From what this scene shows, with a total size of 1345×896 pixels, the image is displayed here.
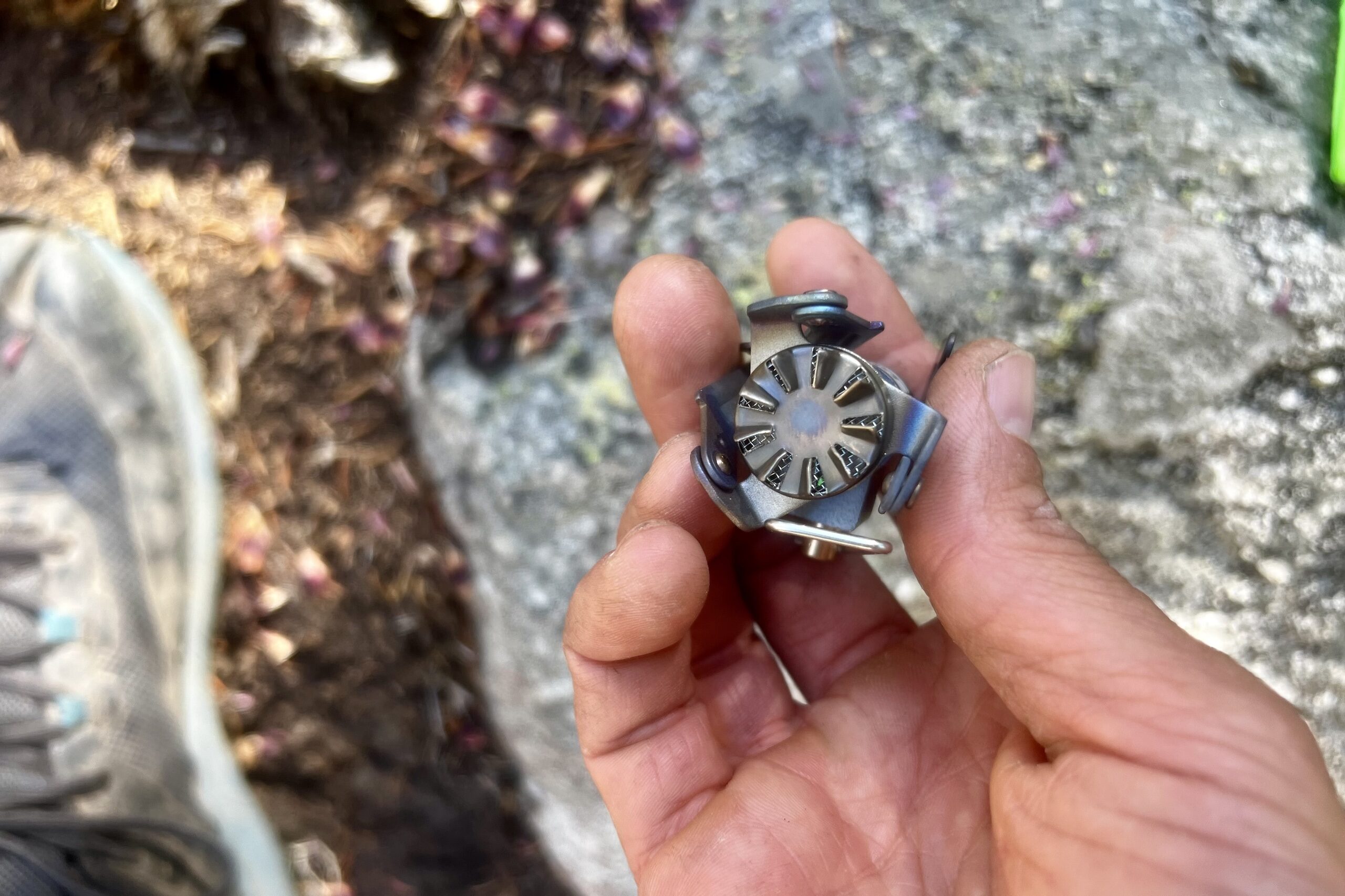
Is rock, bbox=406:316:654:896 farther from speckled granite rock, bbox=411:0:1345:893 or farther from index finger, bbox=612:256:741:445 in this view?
index finger, bbox=612:256:741:445

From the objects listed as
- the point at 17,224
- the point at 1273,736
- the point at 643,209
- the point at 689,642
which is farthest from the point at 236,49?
the point at 1273,736

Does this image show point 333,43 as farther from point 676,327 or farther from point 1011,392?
point 1011,392

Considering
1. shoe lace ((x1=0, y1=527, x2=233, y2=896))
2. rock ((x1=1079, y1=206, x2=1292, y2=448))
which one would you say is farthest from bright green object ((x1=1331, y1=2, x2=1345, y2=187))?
shoe lace ((x1=0, y1=527, x2=233, y2=896))

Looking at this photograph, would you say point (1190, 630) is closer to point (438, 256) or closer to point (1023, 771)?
point (1023, 771)

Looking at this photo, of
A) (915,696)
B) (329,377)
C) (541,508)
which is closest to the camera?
(915,696)

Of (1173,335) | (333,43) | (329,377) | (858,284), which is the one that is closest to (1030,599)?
(858,284)
